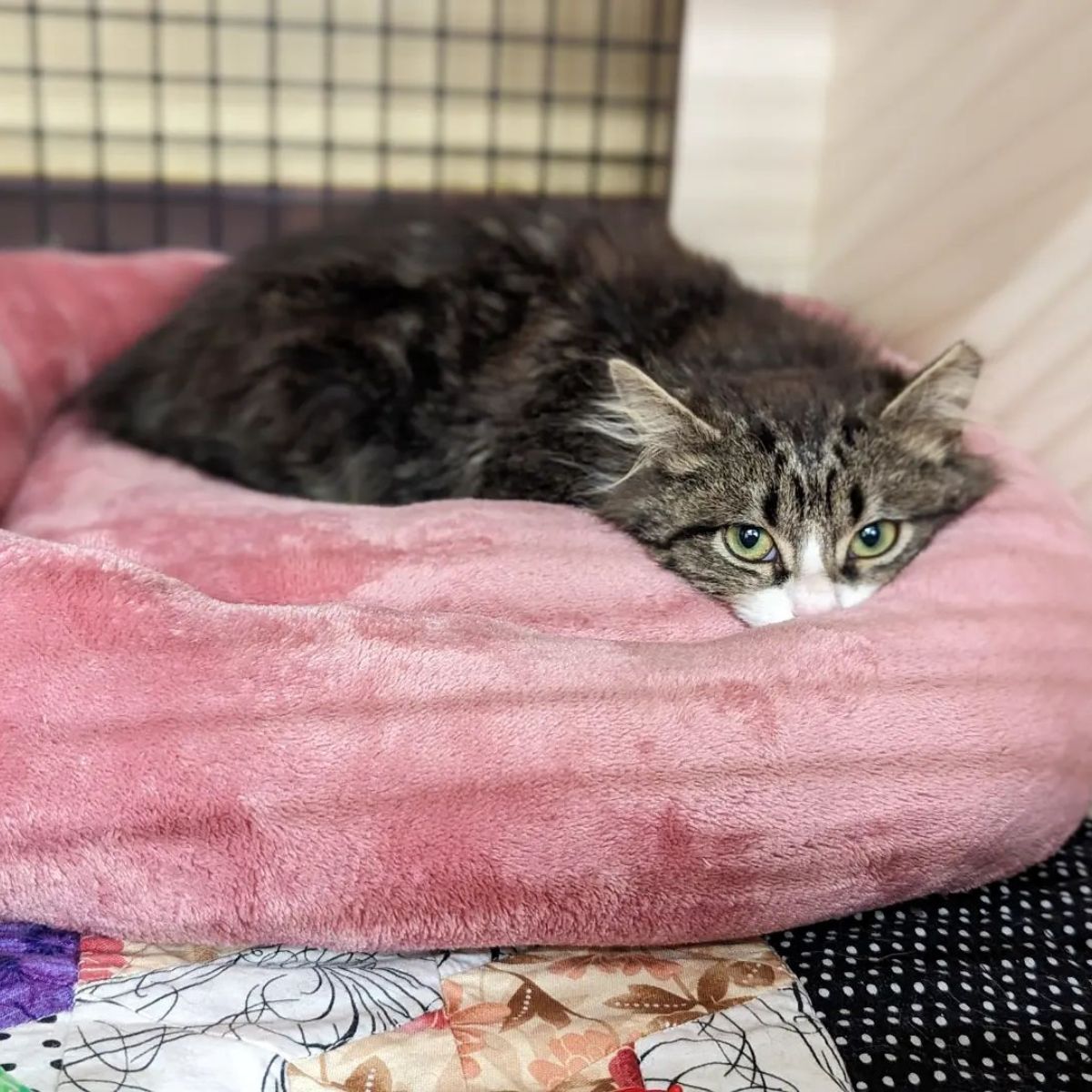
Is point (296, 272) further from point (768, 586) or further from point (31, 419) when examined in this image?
point (768, 586)

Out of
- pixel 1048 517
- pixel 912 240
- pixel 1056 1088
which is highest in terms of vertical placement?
pixel 912 240

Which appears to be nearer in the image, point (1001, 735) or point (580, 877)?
point (580, 877)

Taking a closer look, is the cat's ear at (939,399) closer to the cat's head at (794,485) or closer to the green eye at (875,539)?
the cat's head at (794,485)

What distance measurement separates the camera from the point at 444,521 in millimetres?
1409

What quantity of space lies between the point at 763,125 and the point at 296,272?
108 cm

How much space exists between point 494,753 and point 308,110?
2.74m

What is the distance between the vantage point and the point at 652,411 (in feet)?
4.64

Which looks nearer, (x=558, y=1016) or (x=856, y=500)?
(x=558, y=1016)

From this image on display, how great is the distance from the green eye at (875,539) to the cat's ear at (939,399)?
12 cm

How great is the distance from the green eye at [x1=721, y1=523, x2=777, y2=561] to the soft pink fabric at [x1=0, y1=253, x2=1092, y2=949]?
9cm

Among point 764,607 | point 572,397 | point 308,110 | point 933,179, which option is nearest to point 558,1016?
point 764,607

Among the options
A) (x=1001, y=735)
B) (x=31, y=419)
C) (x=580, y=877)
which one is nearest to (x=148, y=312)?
(x=31, y=419)

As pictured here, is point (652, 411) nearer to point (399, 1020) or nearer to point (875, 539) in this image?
point (875, 539)

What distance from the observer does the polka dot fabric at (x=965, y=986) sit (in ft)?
3.36
